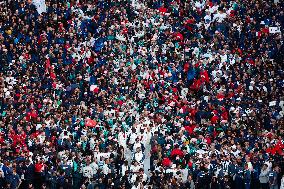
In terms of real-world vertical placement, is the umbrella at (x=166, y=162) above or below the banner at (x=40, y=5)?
below

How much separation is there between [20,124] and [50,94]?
306 centimetres

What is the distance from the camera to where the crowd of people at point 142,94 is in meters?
27.5

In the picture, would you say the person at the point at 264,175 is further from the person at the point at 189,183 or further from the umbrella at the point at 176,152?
the umbrella at the point at 176,152

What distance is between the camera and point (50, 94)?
33.4 m

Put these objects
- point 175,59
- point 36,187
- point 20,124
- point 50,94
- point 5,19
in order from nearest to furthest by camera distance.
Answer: point 36,187
point 20,124
point 50,94
point 175,59
point 5,19

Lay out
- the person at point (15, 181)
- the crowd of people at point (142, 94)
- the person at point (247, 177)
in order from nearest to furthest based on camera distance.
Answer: the person at point (247, 177) → the person at point (15, 181) → the crowd of people at point (142, 94)

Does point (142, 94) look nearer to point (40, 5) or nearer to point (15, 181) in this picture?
point (15, 181)

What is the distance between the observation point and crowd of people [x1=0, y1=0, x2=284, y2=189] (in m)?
27.5

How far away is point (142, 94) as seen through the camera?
33219 millimetres

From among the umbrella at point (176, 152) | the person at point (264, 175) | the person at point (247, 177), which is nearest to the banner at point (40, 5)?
the umbrella at point (176, 152)

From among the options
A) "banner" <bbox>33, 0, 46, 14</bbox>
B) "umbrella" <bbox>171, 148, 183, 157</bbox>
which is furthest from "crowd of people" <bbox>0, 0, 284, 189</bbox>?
"banner" <bbox>33, 0, 46, 14</bbox>

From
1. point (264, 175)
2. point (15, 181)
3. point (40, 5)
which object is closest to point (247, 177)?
point (264, 175)

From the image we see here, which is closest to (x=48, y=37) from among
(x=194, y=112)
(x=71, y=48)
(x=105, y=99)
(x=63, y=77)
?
(x=71, y=48)

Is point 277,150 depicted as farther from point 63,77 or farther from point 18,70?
point 18,70
